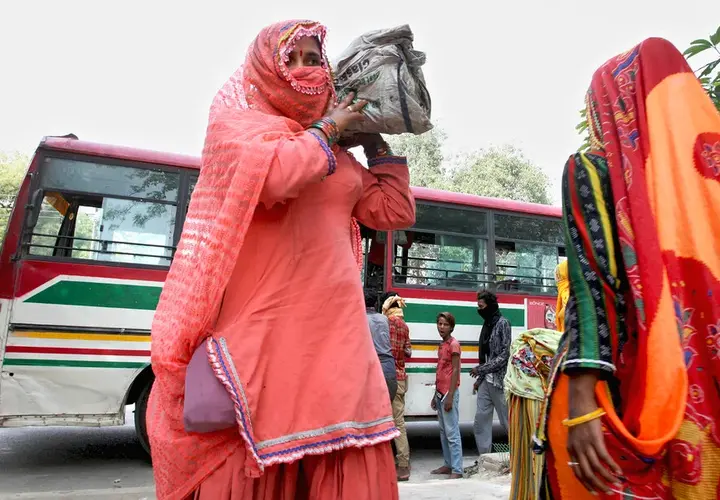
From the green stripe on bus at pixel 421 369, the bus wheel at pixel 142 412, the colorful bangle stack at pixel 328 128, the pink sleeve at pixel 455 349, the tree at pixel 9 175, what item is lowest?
the bus wheel at pixel 142 412

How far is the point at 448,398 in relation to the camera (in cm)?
555

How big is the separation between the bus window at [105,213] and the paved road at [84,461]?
75.9 inches

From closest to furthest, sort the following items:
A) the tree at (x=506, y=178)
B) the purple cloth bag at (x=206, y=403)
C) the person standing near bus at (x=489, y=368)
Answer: the purple cloth bag at (x=206, y=403) < the person standing near bus at (x=489, y=368) < the tree at (x=506, y=178)

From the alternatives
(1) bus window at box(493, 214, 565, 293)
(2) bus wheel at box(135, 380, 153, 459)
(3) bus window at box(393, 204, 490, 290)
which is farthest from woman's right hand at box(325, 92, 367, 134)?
(1) bus window at box(493, 214, 565, 293)

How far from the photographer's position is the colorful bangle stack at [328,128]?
4.91 ft

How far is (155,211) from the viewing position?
18.0ft

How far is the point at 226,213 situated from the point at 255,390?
1.40 feet

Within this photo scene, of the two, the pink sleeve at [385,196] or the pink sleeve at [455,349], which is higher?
the pink sleeve at [385,196]

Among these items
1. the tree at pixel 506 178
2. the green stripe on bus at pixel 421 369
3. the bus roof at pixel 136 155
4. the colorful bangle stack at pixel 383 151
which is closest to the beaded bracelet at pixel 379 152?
the colorful bangle stack at pixel 383 151

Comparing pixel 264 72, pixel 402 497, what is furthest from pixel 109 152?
pixel 264 72

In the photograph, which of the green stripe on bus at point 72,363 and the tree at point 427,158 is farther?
the tree at point 427,158

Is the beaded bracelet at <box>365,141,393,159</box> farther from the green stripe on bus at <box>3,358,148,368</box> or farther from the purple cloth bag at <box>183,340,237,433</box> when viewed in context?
the green stripe on bus at <box>3,358,148,368</box>

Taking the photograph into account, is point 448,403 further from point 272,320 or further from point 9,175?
point 9,175

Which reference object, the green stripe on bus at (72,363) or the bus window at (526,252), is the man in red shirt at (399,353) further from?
the green stripe on bus at (72,363)
